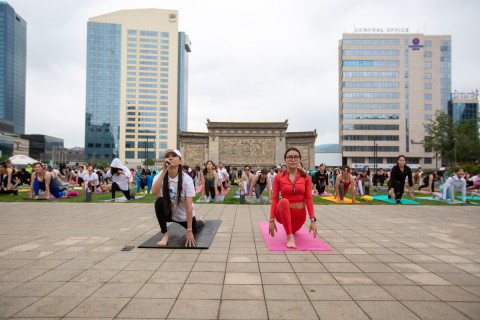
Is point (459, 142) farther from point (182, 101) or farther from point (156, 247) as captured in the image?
point (182, 101)

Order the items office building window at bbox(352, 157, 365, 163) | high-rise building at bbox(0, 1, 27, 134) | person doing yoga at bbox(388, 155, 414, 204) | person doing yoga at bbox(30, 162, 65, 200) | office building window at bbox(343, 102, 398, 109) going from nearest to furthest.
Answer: person doing yoga at bbox(388, 155, 414, 204), person doing yoga at bbox(30, 162, 65, 200), office building window at bbox(352, 157, 365, 163), office building window at bbox(343, 102, 398, 109), high-rise building at bbox(0, 1, 27, 134)

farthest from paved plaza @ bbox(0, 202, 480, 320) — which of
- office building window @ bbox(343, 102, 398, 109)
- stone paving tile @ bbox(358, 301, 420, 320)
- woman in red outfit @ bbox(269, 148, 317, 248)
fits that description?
office building window @ bbox(343, 102, 398, 109)

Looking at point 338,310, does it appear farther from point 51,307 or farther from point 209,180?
point 209,180

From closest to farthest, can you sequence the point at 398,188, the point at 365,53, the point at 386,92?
the point at 398,188 → the point at 365,53 → the point at 386,92

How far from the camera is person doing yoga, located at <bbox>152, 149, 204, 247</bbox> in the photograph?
450 cm

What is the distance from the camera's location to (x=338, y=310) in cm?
241

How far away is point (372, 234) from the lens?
217 inches

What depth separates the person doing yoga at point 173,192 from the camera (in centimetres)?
450

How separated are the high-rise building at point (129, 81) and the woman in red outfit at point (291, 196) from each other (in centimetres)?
9495

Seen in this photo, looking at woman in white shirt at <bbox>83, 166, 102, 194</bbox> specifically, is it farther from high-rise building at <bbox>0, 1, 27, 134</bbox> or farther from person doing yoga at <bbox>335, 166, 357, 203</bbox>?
high-rise building at <bbox>0, 1, 27, 134</bbox>

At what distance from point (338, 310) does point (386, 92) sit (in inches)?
2715

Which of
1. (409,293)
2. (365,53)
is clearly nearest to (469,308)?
(409,293)

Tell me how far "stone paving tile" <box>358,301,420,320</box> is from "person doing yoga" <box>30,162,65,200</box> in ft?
42.1

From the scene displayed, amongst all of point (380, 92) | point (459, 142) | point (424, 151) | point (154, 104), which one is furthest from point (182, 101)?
point (459, 142)
